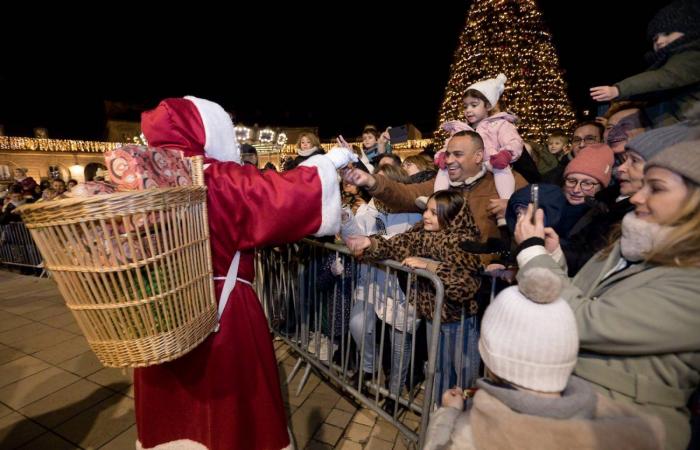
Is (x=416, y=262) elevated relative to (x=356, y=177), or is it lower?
lower

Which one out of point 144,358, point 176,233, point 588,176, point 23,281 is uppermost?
point 588,176

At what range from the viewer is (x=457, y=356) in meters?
2.38

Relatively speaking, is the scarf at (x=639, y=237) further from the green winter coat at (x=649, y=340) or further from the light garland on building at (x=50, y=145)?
the light garland on building at (x=50, y=145)

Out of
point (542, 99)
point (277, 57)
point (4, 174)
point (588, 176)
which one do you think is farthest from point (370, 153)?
point (277, 57)

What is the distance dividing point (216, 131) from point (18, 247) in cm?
977

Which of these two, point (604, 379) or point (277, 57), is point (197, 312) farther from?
point (277, 57)

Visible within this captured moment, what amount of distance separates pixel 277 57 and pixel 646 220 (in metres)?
34.7

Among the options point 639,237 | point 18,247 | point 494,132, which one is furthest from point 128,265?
point 18,247

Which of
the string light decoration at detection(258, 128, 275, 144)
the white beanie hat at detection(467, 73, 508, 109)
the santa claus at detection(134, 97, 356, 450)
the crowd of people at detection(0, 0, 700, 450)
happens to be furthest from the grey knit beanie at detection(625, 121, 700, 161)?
the string light decoration at detection(258, 128, 275, 144)

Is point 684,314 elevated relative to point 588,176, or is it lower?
lower

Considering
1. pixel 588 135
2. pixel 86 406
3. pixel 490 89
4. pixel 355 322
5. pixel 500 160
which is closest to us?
pixel 355 322

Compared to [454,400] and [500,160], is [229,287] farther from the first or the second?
[500,160]

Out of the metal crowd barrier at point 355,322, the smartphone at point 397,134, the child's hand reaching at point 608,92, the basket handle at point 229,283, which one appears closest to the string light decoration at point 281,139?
the smartphone at point 397,134

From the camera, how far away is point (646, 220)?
4.32ft
